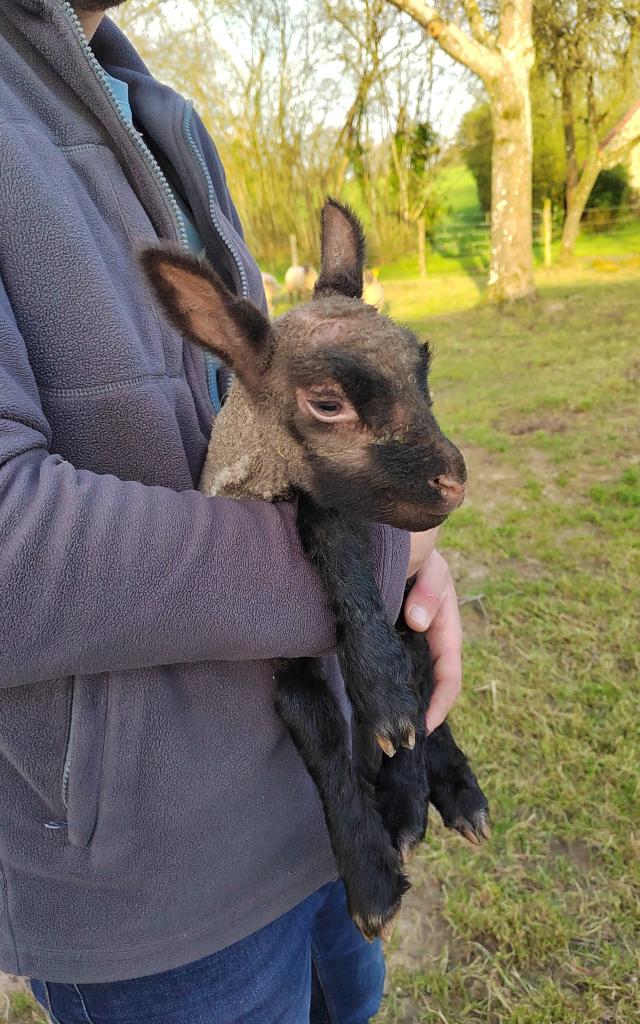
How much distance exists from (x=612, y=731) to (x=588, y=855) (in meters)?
0.65

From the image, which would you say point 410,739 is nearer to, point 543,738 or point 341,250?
point 341,250

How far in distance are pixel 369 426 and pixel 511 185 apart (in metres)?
11.8

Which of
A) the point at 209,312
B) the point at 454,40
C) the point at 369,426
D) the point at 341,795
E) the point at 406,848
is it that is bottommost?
the point at 406,848

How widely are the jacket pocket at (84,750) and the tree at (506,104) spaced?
12.0 meters

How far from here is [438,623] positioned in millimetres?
1710

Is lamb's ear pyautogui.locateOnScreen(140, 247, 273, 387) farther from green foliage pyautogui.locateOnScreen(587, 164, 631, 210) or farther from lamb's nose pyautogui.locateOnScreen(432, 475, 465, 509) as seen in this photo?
green foliage pyautogui.locateOnScreen(587, 164, 631, 210)

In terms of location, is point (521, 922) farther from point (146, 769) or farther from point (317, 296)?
point (317, 296)

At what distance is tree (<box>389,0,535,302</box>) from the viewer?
10.5m

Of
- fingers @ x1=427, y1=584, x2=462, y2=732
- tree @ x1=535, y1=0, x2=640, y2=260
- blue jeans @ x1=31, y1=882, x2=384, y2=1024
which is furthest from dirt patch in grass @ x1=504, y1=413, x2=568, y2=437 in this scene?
tree @ x1=535, y1=0, x2=640, y2=260

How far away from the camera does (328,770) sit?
4.54ft

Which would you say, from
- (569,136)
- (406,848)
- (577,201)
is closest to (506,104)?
(577,201)

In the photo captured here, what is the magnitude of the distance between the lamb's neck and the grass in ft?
6.04

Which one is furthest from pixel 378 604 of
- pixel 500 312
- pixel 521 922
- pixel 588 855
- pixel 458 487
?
pixel 500 312

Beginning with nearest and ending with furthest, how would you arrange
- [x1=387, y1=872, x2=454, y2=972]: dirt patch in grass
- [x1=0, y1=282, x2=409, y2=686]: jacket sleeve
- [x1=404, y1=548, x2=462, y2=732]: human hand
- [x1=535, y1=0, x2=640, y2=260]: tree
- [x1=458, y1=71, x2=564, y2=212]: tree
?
[x1=0, y1=282, x2=409, y2=686]: jacket sleeve, [x1=404, y1=548, x2=462, y2=732]: human hand, [x1=387, y1=872, x2=454, y2=972]: dirt patch in grass, [x1=535, y1=0, x2=640, y2=260]: tree, [x1=458, y1=71, x2=564, y2=212]: tree
